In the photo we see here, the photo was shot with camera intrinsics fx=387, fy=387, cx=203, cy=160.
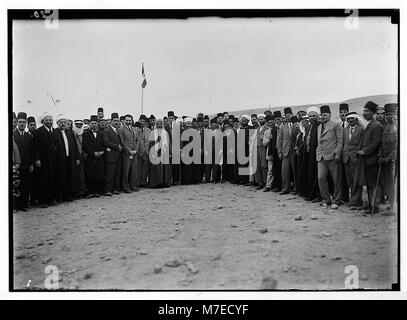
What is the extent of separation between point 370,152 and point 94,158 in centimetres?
322

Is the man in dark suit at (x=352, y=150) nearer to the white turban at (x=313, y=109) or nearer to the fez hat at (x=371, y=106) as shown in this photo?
the fez hat at (x=371, y=106)

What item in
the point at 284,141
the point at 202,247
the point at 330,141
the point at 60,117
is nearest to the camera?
the point at 202,247

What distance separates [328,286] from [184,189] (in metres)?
1.91

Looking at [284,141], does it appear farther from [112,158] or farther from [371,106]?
[112,158]

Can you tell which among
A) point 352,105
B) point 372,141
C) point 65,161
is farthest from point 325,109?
point 65,161

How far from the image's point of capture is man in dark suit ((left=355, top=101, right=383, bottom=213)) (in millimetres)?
4242

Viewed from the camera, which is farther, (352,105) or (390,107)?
(352,105)

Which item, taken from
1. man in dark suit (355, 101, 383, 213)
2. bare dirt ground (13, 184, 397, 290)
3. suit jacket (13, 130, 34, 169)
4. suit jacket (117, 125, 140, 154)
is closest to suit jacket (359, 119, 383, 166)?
man in dark suit (355, 101, 383, 213)

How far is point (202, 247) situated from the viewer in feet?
13.1

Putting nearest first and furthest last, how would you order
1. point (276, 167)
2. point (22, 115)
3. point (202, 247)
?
point (202, 247) → point (22, 115) → point (276, 167)

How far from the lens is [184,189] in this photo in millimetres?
4672

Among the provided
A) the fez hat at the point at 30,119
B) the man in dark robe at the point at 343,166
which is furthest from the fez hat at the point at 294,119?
the fez hat at the point at 30,119
